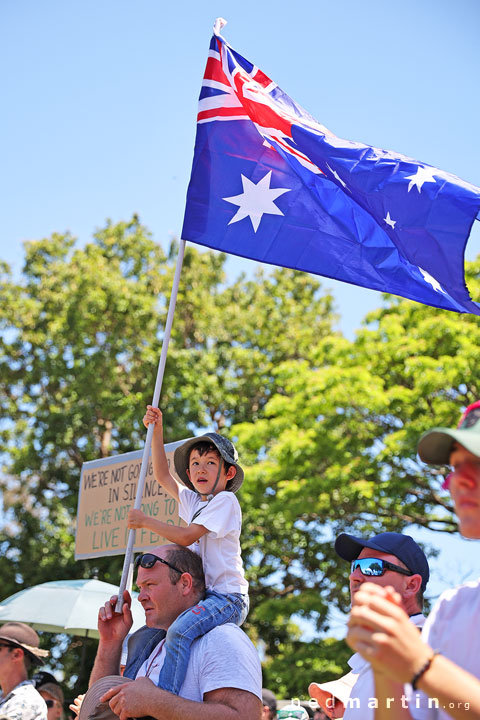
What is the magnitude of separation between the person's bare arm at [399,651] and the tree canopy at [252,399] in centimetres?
1292

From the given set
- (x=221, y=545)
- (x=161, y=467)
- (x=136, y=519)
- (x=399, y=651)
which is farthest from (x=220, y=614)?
(x=399, y=651)

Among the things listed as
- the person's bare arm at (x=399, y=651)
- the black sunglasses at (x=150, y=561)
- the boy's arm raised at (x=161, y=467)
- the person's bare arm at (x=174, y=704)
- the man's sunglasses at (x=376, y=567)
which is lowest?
the person's bare arm at (x=399, y=651)

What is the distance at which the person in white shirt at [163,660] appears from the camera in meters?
3.17

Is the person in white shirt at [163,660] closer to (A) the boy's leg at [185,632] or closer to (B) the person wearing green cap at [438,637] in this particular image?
(A) the boy's leg at [185,632]

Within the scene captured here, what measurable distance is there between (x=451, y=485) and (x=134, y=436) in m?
20.5

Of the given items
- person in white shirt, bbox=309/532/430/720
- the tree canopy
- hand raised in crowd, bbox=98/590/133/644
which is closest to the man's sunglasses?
person in white shirt, bbox=309/532/430/720

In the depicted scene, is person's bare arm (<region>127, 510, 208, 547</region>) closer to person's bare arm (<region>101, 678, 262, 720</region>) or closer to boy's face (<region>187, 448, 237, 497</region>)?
boy's face (<region>187, 448, 237, 497</region>)

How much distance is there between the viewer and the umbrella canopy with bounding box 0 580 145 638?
25.3 ft

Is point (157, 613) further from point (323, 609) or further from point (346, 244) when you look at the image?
point (323, 609)

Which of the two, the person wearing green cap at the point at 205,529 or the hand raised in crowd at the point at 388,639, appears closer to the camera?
the hand raised in crowd at the point at 388,639

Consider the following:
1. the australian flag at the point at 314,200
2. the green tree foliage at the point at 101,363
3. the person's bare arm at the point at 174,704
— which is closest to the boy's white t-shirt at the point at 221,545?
the person's bare arm at the point at 174,704

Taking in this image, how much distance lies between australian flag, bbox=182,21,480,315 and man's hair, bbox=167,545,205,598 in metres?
1.77

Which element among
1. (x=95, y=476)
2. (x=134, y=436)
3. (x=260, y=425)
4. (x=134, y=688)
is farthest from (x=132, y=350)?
(x=134, y=688)

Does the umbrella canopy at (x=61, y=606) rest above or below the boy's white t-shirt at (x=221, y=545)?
above
